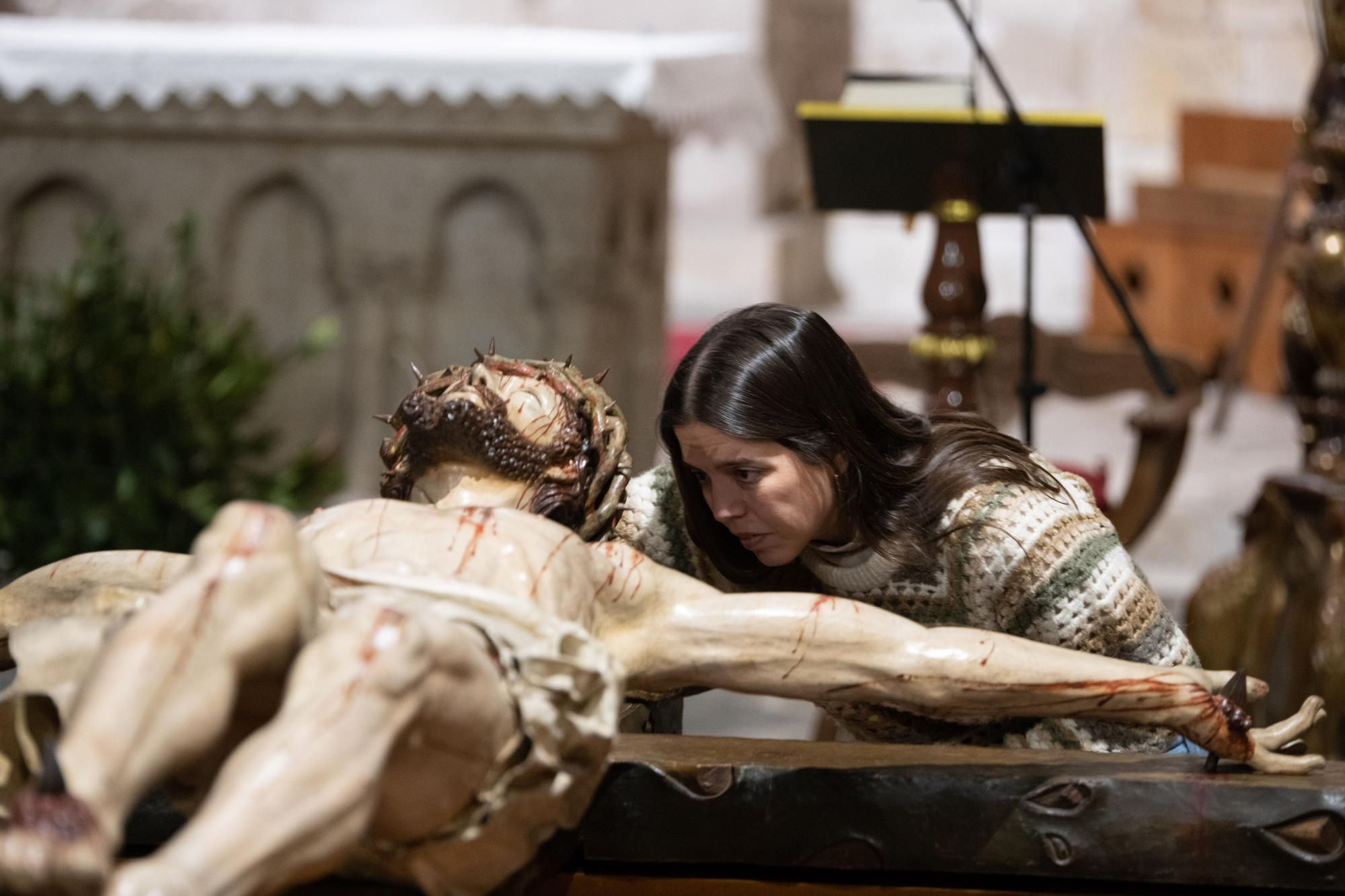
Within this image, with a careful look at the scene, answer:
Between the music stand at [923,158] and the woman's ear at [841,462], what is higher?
the music stand at [923,158]

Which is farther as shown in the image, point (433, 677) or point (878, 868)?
point (878, 868)

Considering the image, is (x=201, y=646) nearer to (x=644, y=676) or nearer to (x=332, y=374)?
(x=644, y=676)

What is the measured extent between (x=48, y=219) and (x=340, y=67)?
4.54 feet

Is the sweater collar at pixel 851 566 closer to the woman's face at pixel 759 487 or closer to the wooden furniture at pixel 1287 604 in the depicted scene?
the woman's face at pixel 759 487

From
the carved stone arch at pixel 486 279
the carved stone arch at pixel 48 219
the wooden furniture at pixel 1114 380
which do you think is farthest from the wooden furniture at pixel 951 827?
the carved stone arch at pixel 48 219

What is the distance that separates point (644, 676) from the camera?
106 inches

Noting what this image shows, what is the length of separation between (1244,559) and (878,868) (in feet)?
Answer: 10.7

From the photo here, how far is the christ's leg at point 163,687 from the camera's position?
1.87 meters

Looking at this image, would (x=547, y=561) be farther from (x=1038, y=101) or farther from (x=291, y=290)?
(x=1038, y=101)

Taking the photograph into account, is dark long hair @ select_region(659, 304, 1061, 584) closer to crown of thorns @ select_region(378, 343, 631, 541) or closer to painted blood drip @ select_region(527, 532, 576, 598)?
crown of thorns @ select_region(378, 343, 631, 541)

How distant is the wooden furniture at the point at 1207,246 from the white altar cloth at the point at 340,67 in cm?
499

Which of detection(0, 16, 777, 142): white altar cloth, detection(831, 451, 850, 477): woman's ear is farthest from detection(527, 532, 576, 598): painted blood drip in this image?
detection(0, 16, 777, 142): white altar cloth

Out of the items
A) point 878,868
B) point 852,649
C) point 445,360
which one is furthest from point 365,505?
point 445,360

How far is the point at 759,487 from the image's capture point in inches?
118
